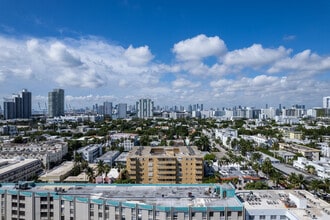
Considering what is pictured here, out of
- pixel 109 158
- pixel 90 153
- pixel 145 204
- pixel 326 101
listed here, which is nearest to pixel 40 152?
pixel 90 153

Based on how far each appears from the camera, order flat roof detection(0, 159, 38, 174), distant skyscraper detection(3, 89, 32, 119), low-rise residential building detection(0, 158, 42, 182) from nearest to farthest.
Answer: low-rise residential building detection(0, 158, 42, 182)
flat roof detection(0, 159, 38, 174)
distant skyscraper detection(3, 89, 32, 119)

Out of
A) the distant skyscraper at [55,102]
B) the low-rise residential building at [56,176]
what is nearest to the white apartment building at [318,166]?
the low-rise residential building at [56,176]

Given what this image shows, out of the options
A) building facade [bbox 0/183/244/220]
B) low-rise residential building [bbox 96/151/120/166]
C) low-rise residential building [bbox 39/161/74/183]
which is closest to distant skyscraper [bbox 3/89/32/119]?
low-rise residential building [bbox 96/151/120/166]

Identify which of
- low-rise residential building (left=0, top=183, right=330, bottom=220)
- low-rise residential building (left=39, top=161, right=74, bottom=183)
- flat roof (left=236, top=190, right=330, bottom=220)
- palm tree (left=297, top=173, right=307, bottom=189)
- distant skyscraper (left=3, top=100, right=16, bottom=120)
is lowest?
low-rise residential building (left=39, top=161, right=74, bottom=183)

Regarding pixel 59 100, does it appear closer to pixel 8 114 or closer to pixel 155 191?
pixel 8 114

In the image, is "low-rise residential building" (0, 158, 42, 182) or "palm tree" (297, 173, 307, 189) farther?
"low-rise residential building" (0, 158, 42, 182)

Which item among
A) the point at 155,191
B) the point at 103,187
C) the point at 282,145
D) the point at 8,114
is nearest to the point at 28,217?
the point at 103,187

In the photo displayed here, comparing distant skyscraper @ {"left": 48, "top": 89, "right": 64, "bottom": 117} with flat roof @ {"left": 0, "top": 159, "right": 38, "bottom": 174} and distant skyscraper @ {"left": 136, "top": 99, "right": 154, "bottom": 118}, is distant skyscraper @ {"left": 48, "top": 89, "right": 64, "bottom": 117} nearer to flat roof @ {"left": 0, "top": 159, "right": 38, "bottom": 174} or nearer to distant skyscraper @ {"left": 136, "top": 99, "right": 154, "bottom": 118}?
distant skyscraper @ {"left": 136, "top": 99, "right": 154, "bottom": 118}

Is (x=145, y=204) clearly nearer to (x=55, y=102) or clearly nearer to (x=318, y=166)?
(x=318, y=166)
